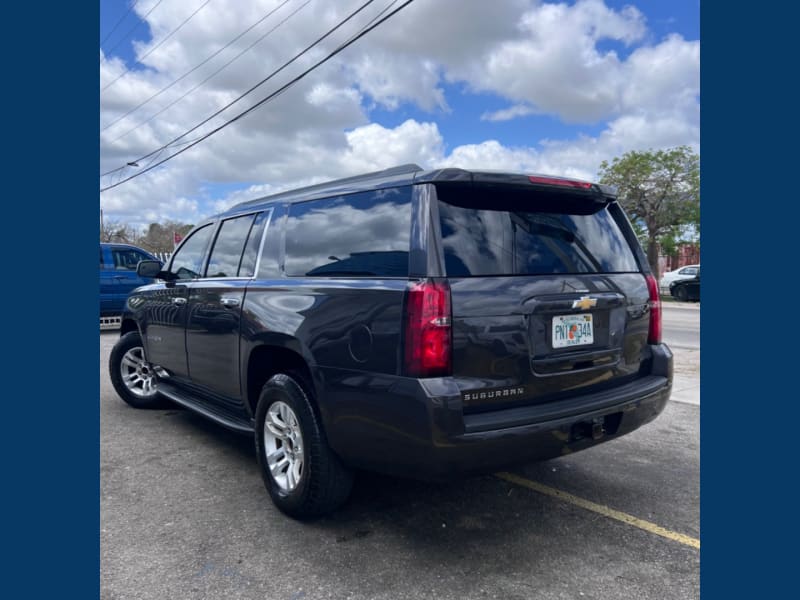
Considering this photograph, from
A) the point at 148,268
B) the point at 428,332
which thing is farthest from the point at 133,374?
the point at 428,332

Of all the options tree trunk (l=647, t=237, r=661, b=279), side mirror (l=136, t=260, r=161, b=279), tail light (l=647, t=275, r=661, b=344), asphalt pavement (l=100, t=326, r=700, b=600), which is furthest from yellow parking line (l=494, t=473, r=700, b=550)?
tree trunk (l=647, t=237, r=661, b=279)

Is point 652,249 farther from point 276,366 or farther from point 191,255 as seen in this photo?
point 276,366

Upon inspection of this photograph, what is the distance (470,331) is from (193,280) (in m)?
2.94

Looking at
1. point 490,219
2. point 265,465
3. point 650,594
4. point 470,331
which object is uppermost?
point 490,219

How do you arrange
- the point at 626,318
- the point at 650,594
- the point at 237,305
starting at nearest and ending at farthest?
the point at 650,594 < the point at 626,318 < the point at 237,305

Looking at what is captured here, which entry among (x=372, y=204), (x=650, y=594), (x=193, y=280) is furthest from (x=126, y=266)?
(x=650, y=594)

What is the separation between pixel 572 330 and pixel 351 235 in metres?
1.30

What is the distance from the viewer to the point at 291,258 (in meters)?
3.77

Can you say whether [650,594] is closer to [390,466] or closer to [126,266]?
[390,466]

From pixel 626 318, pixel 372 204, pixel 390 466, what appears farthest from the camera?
pixel 626 318

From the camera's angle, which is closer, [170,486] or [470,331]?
[470,331]

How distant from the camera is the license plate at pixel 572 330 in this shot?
306 centimetres

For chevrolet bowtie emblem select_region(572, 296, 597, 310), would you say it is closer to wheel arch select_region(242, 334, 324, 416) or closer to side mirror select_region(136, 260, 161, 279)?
wheel arch select_region(242, 334, 324, 416)

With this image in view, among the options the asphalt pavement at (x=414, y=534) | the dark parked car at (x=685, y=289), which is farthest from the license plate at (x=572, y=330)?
the dark parked car at (x=685, y=289)
